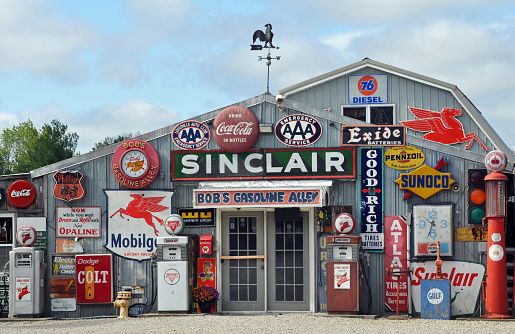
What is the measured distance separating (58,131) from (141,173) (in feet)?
169

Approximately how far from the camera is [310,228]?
17125 millimetres

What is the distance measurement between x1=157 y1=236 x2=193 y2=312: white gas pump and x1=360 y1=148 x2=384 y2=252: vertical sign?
153 inches

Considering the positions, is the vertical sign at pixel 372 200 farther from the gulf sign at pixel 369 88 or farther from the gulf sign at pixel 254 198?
the gulf sign at pixel 369 88

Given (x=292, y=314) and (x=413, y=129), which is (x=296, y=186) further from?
(x=413, y=129)

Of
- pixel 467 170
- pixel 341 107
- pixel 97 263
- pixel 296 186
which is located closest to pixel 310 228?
pixel 296 186

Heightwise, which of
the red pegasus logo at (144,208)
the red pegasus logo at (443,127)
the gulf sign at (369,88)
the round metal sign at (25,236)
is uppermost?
the gulf sign at (369,88)

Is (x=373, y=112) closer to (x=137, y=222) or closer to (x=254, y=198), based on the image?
(x=254, y=198)

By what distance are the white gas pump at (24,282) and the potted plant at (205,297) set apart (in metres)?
3.48

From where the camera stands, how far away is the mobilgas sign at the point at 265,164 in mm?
17047

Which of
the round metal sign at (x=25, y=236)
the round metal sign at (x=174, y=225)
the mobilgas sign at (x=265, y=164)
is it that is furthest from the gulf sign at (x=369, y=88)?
the round metal sign at (x=25, y=236)

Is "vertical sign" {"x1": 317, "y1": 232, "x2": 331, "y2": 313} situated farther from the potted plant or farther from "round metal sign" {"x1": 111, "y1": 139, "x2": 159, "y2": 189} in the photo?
"round metal sign" {"x1": 111, "y1": 139, "x2": 159, "y2": 189}

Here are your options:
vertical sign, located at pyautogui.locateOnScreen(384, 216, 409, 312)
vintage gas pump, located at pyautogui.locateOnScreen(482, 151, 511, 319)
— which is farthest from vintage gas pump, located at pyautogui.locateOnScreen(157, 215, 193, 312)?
vintage gas pump, located at pyautogui.locateOnScreen(482, 151, 511, 319)

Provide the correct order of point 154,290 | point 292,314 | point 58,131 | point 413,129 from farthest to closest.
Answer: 1. point 58,131
2. point 413,129
3. point 154,290
4. point 292,314

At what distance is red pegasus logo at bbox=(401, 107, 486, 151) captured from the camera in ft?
73.9
